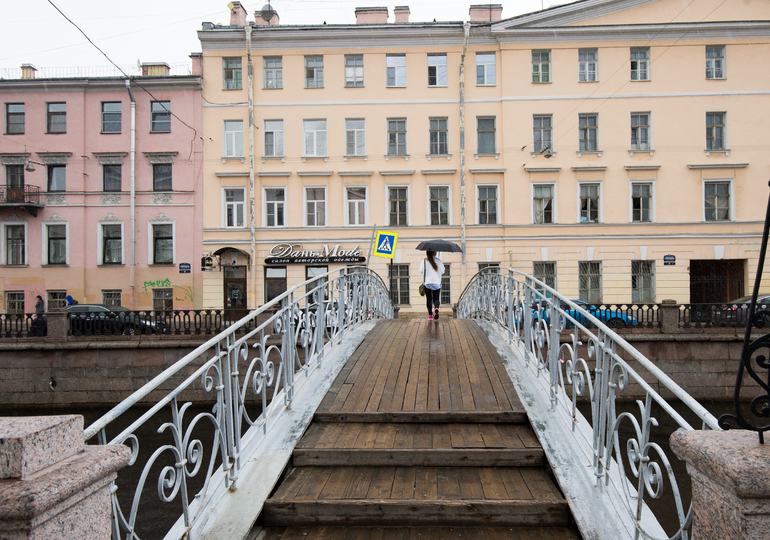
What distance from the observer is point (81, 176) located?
879 inches

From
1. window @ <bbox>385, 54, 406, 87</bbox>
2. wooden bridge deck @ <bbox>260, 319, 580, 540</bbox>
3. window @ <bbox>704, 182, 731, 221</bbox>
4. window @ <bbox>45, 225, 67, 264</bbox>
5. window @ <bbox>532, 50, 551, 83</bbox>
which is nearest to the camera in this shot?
wooden bridge deck @ <bbox>260, 319, 580, 540</bbox>

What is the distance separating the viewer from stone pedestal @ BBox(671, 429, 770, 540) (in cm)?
167

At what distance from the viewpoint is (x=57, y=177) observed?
22625 millimetres

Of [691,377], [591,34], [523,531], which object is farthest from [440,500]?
[591,34]

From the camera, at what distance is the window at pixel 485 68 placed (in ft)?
70.9

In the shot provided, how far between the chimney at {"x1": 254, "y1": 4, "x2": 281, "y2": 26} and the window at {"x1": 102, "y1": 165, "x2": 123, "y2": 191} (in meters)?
9.27

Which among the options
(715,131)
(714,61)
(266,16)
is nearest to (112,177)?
(266,16)

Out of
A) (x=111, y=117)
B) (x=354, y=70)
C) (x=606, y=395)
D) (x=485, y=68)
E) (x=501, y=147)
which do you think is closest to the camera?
(x=606, y=395)

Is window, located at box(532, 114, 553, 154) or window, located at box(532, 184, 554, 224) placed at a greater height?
window, located at box(532, 114, 553, 154)

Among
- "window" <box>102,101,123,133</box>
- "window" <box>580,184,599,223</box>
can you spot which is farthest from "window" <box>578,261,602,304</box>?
"window" <box>102,101,123,133</box>

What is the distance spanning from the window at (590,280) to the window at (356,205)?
967 cm

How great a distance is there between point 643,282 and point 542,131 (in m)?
7.77

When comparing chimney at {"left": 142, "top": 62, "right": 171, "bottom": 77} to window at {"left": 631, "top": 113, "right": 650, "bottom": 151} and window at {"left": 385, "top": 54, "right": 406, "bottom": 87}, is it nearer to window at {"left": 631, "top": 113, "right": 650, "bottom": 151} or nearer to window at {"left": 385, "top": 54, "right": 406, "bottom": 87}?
window at {"left": 385, "top": 54, "right": 406, "bottom": 87}

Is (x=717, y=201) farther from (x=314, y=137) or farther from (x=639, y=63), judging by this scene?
(x=314, y=137)
